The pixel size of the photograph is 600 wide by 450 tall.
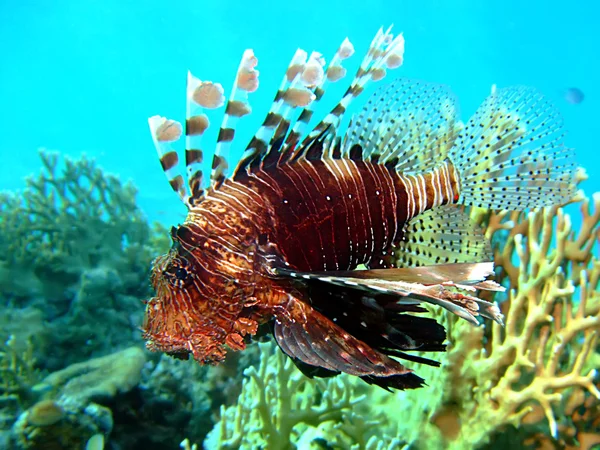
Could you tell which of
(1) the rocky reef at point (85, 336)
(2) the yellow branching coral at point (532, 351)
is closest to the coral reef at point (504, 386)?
(2) the yellow branching coral at point (532, 351)

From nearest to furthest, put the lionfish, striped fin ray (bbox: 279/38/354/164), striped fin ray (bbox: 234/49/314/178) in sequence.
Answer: the lionfish → striped fin ray (bbox: 234/49/314/178) → striped fin ray (bbox: 279/38/354/164)

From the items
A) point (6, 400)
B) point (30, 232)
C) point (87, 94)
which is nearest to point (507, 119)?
point (6, 400)

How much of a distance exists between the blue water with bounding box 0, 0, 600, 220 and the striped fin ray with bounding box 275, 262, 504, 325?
5798cm

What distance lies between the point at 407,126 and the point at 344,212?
0.72 meters

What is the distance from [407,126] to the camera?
2.11m

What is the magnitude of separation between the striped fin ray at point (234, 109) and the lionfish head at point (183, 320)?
1.34 ft

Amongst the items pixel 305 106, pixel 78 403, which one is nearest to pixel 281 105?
pixel 305 106

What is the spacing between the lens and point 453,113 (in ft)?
6.87

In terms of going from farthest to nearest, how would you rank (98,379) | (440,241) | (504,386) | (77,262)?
(77,262) < (98,379) < (504,386) < (440,241)

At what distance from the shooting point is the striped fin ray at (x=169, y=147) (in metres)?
1.57

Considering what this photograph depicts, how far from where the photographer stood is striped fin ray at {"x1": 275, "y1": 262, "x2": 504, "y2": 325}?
44.1 inches

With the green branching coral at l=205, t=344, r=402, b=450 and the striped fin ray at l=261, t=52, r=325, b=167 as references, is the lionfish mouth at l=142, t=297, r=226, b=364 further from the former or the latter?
the green branching coral at l=205, t=344, r=402, b=450

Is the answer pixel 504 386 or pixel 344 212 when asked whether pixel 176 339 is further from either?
pixel 504 386

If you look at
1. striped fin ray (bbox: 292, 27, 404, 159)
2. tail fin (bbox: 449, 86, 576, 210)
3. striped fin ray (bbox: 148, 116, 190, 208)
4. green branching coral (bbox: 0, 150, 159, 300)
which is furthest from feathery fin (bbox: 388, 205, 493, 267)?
green branching coral (bbox: 0, 150, 159, 300)
